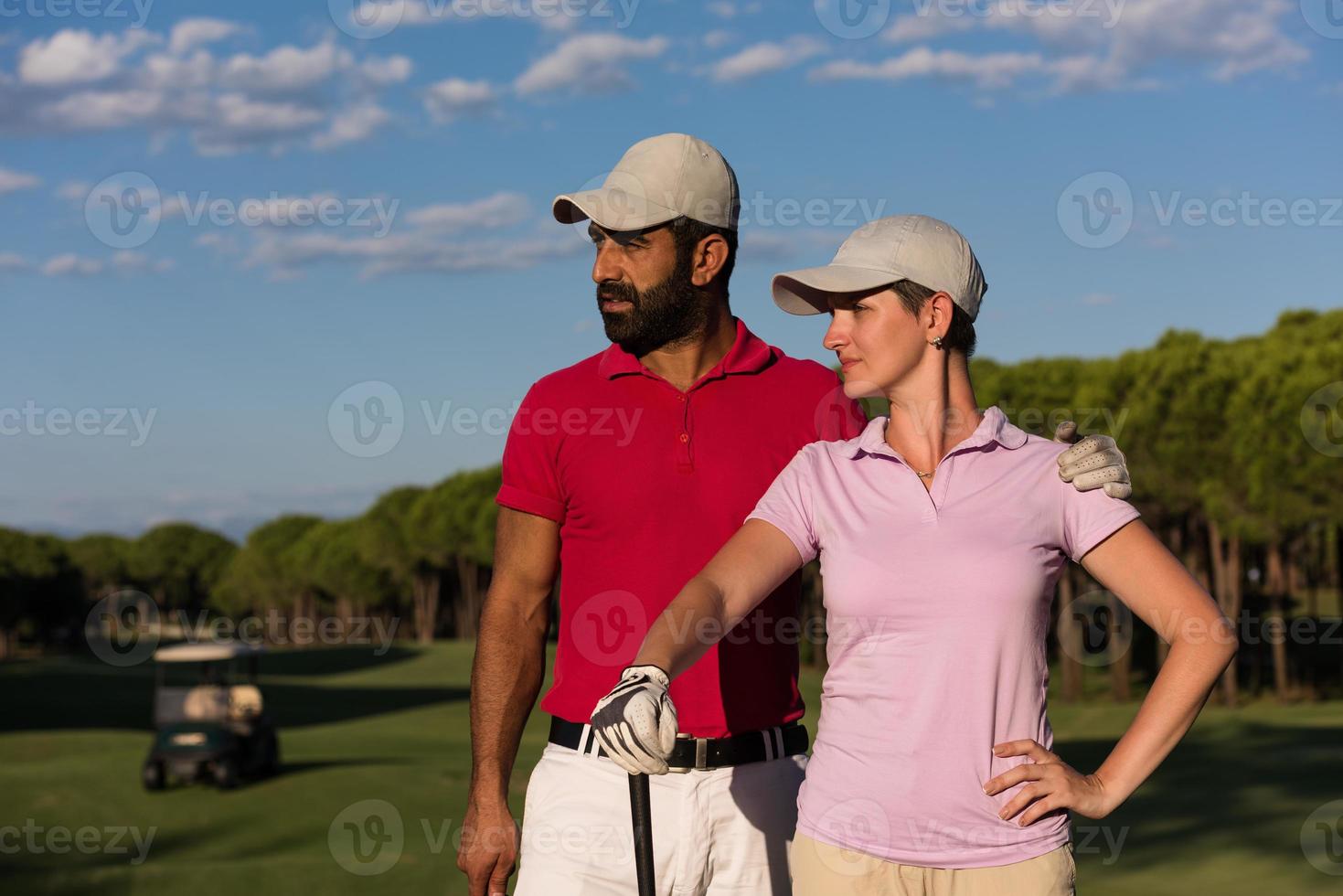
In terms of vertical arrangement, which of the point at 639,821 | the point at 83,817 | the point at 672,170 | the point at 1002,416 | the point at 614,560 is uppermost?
the point at 672,170

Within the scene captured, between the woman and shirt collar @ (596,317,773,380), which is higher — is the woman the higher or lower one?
the lower one

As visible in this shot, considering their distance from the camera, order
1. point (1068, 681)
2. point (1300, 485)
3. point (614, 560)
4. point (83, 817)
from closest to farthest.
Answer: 1. point (614, 560)
2. point (83, 817)
3. point (1300, 485)
4. point (1068, 681)

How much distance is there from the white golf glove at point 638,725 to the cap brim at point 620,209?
1.84 m

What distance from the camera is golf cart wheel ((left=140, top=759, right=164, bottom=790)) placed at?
26.3 metres

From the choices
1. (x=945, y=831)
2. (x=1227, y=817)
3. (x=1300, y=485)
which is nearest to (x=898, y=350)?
(x=945, y=831)

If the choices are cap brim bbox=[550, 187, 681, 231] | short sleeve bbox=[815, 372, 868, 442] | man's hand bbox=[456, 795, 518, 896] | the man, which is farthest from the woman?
man's hand bbox=[456, 795, 518, 896]

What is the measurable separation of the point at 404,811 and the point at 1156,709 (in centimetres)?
2226

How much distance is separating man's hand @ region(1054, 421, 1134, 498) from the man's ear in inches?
64.2

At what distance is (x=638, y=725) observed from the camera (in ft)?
10.7

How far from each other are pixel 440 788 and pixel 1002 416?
78.4ft

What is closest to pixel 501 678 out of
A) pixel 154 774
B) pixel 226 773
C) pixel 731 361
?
pixel 731 361

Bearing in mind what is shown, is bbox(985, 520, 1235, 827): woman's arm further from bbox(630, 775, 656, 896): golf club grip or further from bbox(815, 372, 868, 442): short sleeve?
bbox(815, 372, 868, 442): short sleeve

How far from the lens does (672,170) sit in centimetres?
489

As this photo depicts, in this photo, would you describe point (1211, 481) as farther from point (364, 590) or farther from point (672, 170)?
point (364, 590)
